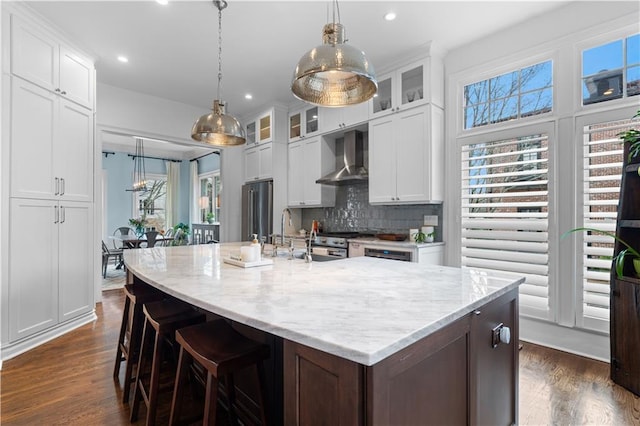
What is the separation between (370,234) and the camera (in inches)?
176

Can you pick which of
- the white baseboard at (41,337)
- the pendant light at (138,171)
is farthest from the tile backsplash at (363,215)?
the pendant light at (138,171)

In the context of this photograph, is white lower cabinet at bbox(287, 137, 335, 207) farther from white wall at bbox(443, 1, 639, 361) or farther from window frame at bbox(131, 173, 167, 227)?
window frame at bbox(131, 173, 167, 227)

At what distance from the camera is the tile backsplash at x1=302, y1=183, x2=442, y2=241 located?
402 centimetres

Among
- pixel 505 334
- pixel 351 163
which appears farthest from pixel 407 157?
pixel 505 334

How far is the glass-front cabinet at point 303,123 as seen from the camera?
4.95 metres

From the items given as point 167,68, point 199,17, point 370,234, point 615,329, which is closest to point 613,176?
point 615,329

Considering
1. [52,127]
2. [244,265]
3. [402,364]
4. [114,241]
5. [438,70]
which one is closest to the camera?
[402,364]

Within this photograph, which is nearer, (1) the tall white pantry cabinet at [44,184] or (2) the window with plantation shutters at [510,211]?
(1) the tall white pantry cabinet at [44,184]

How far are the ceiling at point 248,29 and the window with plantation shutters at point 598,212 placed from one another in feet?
4.00

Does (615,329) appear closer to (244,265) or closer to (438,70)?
(244,265)

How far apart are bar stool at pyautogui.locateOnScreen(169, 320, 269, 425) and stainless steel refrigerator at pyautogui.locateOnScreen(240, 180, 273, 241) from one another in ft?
11.9

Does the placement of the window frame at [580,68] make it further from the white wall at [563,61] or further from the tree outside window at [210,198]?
the tree outside window at [210,198]

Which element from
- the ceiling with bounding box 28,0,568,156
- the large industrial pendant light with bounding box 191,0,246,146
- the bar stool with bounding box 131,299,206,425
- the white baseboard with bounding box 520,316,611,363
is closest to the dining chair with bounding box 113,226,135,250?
the ceiling with bounding box 28,0,568,156

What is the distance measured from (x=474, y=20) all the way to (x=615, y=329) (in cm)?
276
